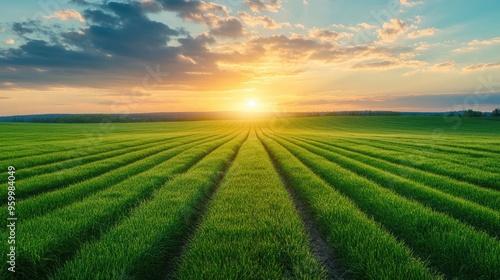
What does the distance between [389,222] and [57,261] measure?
767 centimetres

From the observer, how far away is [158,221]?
7.14 meters

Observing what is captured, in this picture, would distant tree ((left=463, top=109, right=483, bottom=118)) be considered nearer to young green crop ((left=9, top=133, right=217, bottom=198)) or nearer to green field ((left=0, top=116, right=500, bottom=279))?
green field ((left=0, top=116, right=500, bottom=279))

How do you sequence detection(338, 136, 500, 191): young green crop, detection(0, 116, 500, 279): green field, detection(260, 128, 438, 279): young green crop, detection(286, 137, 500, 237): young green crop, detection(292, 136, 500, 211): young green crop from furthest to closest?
detection(338, 136, 500, 191): young green crop
detection(292, 136, 500, 211): young green crop
detection(286, 137, 500, 237): young green crop
detection(0, 116, 500, 279): green field
detection(260, 128, 438, 279): young green crop

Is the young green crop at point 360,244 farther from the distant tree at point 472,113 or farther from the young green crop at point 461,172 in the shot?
the distant tree at point 472,113

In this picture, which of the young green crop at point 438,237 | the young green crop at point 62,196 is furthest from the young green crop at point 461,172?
the young green crop at point 62,196

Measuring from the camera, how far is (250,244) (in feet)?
19.2

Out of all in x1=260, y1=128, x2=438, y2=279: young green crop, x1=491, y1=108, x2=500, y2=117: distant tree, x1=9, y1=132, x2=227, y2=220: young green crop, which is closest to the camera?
x1=260, y1=128, x2=438, y2=279: young green crop

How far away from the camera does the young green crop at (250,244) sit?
4.84m

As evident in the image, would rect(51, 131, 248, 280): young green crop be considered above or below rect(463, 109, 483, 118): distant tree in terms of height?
below

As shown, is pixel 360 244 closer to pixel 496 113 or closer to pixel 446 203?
pixel 446 203

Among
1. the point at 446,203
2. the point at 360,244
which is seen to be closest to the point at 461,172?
the point at 446,203

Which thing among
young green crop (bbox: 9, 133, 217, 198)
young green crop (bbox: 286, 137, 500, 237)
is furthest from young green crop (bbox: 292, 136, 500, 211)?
young green crop (bbox: 9, 133, 217, 198)

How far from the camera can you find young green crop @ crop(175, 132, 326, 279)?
15.9ft

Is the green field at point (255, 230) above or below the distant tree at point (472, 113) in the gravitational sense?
below
